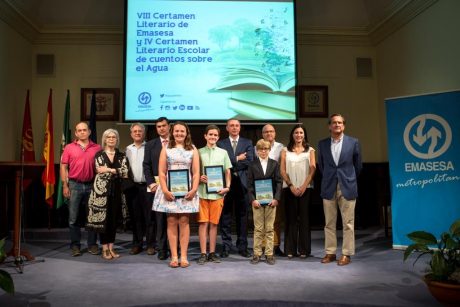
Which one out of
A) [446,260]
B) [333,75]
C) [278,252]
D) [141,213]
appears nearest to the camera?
[446,260]

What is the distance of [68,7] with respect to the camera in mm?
6473

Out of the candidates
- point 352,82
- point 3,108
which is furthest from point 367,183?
point 3,108

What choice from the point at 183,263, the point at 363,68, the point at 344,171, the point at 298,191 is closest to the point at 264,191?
the point at 298,191

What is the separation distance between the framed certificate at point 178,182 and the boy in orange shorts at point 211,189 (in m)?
0.21

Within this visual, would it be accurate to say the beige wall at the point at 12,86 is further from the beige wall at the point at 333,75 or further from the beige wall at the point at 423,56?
the beige wall at the point at 423,56

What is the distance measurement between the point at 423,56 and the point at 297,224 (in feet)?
10.8

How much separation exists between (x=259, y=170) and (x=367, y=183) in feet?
10.7

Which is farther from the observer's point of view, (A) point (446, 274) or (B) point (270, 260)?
(B) point (270, 260)

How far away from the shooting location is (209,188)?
12.5 feet

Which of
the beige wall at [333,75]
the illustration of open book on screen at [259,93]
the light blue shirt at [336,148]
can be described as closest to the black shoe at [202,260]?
the light blue shirt at [336,148]

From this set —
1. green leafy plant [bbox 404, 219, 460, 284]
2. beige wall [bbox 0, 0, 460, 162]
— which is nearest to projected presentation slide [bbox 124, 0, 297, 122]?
beige wall [bbox 0, 0, 460, 162]

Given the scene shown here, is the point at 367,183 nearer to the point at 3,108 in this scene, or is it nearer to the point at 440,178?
the point at 440,178

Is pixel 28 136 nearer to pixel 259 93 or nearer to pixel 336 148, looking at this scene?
pixel 259 93

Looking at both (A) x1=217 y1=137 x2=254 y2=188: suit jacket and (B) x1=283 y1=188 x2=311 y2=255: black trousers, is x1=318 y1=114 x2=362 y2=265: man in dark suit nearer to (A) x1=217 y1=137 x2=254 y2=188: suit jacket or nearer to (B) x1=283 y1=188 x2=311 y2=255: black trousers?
(B) x1=283 y1=188 x2=311 y2=255: black trousers
